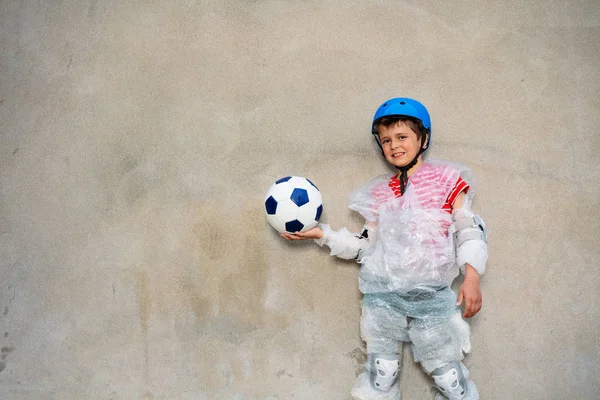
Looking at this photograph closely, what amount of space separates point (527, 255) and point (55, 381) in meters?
2.54

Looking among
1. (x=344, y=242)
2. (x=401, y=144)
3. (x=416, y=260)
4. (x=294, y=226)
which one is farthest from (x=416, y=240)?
(x=294, y=226)

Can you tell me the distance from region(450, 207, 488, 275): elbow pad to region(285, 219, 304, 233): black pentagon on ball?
2.27ft

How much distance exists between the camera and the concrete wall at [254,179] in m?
2.57

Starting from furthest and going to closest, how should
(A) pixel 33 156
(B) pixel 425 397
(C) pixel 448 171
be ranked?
1. (A) pixel 33 156
2. (B) pixel 425 397
3. (C) pixel 448 171

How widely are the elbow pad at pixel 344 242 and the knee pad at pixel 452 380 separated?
646 millimetres

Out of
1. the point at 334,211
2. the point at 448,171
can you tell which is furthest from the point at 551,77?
the point at 334,211

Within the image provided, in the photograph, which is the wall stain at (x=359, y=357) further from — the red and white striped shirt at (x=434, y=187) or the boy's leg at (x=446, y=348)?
the red and white striped shirt at (x=434, y=187)

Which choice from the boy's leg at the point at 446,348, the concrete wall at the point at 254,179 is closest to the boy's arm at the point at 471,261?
the boy's leg at the point at 446,348

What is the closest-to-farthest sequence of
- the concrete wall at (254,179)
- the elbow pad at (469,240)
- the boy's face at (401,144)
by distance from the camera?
1. the elbow pad at (469,240)
2. the boy's face at (401,144)
3. the concrete wall at (254,179)

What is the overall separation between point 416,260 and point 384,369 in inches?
21.4

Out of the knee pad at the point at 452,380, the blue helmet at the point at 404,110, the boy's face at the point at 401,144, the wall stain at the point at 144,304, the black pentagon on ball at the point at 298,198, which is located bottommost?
the knee pad at the point at 452,380

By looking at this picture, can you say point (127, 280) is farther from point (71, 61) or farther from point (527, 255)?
point (527, 255)

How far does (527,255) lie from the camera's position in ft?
8.41

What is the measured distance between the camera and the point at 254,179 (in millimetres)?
2682
